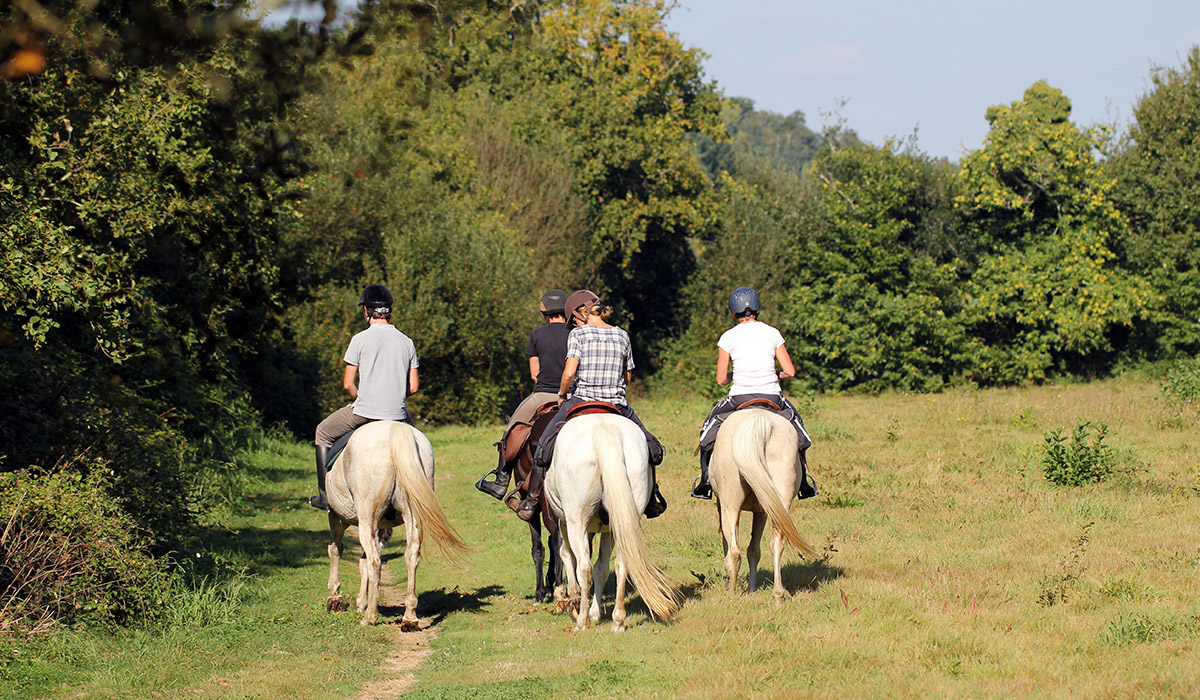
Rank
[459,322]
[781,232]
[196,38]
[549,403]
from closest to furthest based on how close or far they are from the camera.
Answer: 1. [196,38]
2. [549,403]
3. [459,322]
4. [781,232]

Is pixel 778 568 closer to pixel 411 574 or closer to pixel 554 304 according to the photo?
pixel 411 574

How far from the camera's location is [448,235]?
33875 millimetres

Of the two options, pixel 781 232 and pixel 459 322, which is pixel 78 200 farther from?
pixel 781 232

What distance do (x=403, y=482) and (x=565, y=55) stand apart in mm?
44014

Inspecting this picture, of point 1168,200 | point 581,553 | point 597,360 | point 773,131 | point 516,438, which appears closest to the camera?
point 581,553

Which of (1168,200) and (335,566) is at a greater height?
(1168,200)

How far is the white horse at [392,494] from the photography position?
9359 millimetres

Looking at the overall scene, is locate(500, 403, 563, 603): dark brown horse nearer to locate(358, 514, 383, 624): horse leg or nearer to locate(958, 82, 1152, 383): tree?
locate(358, 514, 383, 624): horse leg

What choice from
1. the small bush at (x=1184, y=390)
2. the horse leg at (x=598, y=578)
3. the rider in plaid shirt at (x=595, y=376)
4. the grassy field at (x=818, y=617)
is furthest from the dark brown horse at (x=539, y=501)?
the small bush at (x=1184, y=390)

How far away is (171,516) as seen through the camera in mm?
10875

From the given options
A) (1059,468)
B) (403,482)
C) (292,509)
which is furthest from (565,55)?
(403,482)

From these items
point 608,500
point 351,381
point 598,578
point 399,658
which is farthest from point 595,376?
point 399,658

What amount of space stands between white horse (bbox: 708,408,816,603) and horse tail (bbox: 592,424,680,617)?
92 cm

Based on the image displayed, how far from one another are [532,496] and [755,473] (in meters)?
2.13
